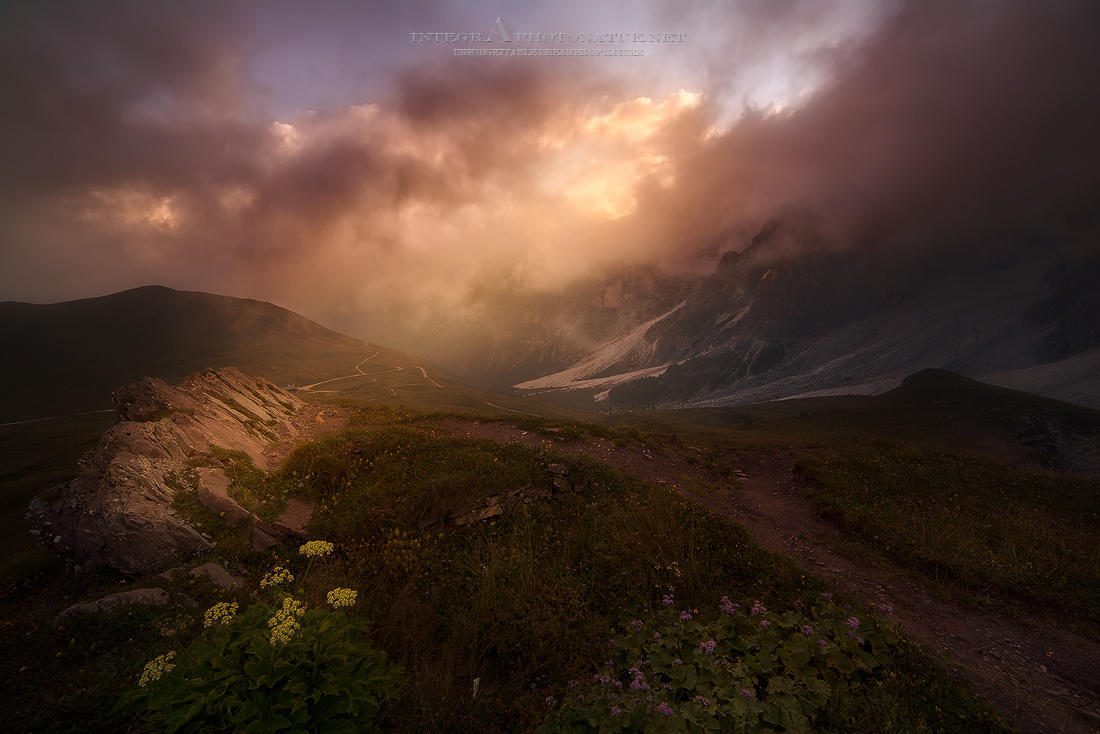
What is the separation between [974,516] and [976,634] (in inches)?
340

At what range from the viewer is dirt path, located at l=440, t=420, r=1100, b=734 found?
24.8ft

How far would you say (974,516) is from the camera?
16.0m

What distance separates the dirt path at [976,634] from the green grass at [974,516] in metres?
1.24

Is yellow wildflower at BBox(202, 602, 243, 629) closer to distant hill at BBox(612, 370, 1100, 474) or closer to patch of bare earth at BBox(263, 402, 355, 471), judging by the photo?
patch of bare earth at BBox(263, 402, 355, 471)

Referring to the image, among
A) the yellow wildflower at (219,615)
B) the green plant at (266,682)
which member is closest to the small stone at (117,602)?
the green plant at (266,682)

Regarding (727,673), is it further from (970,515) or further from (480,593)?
(970,515)

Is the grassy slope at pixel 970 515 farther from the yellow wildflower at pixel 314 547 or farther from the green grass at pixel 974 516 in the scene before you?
the yellow wildflower at pixel 314 547

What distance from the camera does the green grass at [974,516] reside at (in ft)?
39.5

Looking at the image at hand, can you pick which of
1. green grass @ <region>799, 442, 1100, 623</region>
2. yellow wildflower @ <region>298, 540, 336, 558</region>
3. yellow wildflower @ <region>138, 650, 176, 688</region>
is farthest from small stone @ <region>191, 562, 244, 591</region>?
green grass @ <region>799, 442, 1100, 623</region>

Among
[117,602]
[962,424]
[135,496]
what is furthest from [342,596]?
[962,424]

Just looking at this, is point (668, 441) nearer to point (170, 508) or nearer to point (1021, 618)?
point (1021, 618)

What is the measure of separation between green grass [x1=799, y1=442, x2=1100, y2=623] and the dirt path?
1237mm

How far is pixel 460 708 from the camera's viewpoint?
6.66m

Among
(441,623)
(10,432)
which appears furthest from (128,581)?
(10,432)
